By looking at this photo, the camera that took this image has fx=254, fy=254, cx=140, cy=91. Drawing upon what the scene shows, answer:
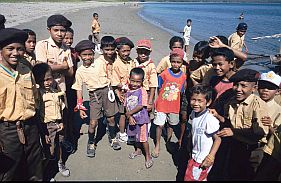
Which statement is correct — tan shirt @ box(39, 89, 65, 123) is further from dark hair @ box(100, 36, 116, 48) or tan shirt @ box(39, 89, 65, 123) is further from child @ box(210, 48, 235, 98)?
child @ box(210, 48, 235, 98)

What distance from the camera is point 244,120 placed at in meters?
3.25

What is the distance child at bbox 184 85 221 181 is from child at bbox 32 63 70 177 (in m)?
2.05

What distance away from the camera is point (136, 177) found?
4125 mm

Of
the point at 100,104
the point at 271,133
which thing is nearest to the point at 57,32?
the point at 100,104

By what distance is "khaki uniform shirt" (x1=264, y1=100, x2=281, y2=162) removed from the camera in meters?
2.91

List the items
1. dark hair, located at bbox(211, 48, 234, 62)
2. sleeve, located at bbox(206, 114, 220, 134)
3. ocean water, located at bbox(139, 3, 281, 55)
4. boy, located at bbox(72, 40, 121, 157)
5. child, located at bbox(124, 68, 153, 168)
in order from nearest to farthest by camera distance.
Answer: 1. sleeve, located at bbox(206, 114, 220, 134)
2. dark hair, located at bbox(211, 48, 234, 62)
3. child, located at bbox(124, 68, 153, 168)
4. boy, located at bbox(72, 40, 121, 157)
5. ocean water, located at bbox(139, 3, 281, 55)

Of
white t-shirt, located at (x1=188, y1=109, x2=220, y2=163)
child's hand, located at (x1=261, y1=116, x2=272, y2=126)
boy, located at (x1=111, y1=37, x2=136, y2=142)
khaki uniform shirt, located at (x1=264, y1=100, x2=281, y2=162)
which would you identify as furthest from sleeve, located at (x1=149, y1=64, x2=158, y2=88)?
child's hand, located at (x1=261, y1=116, x2=272, y2=126)

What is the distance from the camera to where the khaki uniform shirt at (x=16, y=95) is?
9.57 feet

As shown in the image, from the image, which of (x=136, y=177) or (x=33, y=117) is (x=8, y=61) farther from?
(x=136, y=177)

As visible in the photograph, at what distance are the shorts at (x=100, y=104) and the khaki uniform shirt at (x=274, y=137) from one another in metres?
2.67

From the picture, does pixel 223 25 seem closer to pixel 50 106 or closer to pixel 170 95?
pixel 170 95

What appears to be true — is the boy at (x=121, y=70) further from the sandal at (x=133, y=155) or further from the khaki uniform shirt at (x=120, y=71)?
the sandal at (x=133, y=155)

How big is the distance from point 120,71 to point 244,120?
2415 millimetres

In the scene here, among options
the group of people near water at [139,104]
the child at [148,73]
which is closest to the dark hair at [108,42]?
the group of people near water at [139,104]
